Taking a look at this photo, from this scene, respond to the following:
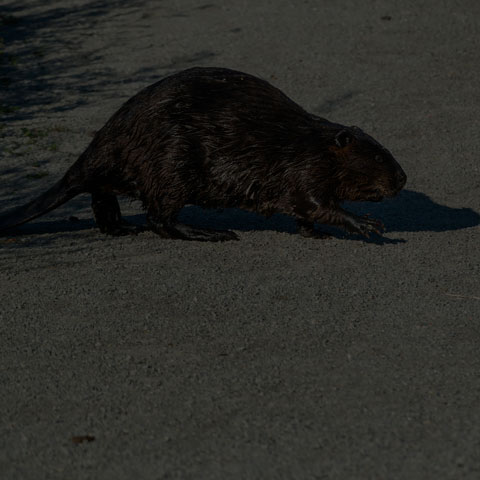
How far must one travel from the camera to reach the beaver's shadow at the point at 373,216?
6.39 metres

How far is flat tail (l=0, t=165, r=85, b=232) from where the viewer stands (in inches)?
239

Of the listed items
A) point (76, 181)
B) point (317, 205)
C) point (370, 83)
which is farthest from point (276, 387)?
point (370, 83)

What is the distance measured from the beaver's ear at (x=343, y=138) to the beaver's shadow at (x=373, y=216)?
2.14 feet

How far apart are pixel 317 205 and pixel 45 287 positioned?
175cm

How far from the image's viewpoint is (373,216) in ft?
22.1

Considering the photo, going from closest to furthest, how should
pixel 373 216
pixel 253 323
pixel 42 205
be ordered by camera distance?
pixel 253 323
pixel 42 205
pixel 373 216

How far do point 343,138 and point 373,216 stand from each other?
3.05 ft

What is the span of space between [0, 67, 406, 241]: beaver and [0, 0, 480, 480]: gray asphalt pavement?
0.24m

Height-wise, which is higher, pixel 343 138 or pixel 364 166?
pixel 343 138

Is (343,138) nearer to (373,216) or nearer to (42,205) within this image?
(373,216)

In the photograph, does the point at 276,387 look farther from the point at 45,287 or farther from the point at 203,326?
the point at 45,287

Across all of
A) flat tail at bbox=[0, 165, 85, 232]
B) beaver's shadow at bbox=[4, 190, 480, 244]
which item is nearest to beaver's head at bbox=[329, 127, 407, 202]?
beaver's shadow at bbox=[4, 190, 480, 244]

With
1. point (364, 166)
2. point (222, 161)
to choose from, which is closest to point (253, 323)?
point (222, 161)

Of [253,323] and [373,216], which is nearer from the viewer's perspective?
[253,323]
